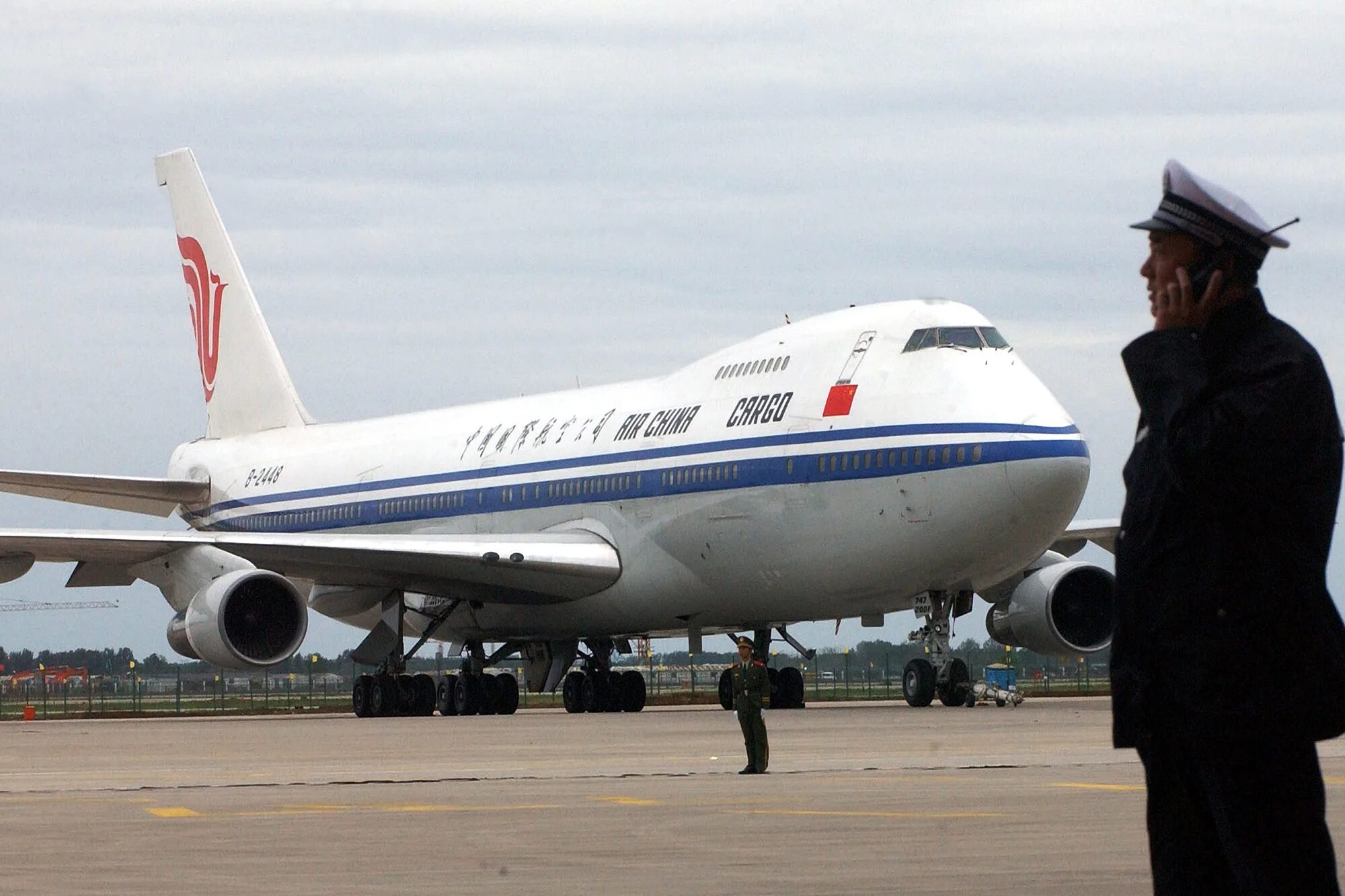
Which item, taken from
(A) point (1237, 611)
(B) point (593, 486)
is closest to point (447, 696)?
(B) point (593, 486)

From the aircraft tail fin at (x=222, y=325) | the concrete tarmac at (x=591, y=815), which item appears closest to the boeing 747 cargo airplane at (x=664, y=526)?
the aircraft tail fin at (x=222, y=325)

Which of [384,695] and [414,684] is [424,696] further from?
[384,695]

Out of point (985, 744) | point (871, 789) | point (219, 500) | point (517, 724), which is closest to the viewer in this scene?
point (871, 789)

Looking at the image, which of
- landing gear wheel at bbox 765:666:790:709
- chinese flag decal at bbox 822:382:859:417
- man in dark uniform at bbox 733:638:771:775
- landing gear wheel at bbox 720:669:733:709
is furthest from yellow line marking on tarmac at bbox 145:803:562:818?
landing gear wheel at bbox 765:666:790:709

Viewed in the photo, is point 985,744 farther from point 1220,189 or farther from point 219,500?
point 219,500

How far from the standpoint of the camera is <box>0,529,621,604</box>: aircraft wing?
27031 millimetres

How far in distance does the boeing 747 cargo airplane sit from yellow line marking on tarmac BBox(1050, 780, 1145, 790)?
1070cm

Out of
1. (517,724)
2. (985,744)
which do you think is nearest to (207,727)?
(517,724)

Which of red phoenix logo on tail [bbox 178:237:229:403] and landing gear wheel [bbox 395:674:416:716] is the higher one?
red phoenix logo on tail [bbox 178:237:229:403]

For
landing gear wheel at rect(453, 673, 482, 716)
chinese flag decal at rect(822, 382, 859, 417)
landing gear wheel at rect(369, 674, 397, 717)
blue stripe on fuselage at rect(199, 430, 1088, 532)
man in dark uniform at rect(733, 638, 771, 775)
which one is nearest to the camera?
man in dark uniform at rect(733, 638, 771, 775)

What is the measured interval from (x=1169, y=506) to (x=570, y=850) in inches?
209

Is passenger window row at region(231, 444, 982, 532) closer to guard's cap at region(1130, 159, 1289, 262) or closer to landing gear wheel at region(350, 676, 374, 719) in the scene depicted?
landing gear wheel at region(350, 676, 374, 719)

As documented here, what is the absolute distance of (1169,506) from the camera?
3662mm

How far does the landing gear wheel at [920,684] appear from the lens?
2481cm
